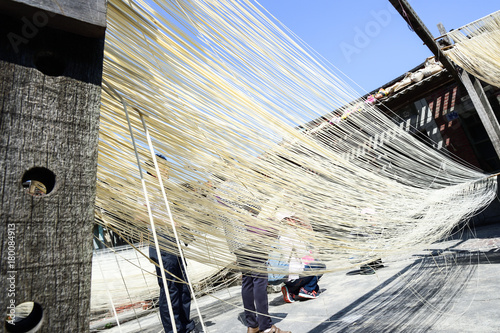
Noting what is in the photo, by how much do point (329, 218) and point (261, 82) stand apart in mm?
694

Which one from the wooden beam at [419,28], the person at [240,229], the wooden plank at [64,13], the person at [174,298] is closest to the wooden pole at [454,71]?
the wooden beam at [419,28]

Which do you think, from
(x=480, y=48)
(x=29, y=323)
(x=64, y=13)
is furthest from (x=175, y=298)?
(x=480, y=48)

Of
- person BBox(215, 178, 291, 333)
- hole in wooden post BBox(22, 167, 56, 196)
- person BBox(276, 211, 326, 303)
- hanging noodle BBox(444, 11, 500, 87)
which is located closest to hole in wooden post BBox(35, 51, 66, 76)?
hole in wooden post BBox(22, 167, 56, 196)

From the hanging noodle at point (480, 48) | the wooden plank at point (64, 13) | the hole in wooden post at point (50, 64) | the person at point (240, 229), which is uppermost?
the hanging noodle at point (480, 48)

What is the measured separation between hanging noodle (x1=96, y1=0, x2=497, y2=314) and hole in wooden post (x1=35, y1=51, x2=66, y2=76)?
1.09 feet

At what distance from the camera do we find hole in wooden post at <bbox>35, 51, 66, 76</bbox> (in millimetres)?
505

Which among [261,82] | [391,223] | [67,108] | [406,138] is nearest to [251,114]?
[261,82]

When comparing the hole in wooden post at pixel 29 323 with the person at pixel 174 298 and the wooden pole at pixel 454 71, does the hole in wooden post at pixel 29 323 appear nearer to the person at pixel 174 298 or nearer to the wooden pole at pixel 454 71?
the person at pixel 174 298

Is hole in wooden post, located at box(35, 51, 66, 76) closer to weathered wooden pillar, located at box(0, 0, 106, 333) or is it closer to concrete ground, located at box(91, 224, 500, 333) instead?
weathered wooden pillar, located at box(0, 0, 106, 333)

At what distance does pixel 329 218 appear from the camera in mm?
1450

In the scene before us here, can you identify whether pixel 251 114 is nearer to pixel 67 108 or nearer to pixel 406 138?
pixel 67 108

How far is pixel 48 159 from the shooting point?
1.53 feet

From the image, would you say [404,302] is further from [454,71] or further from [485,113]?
[454,71]

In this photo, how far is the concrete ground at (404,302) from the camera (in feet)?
6.59
